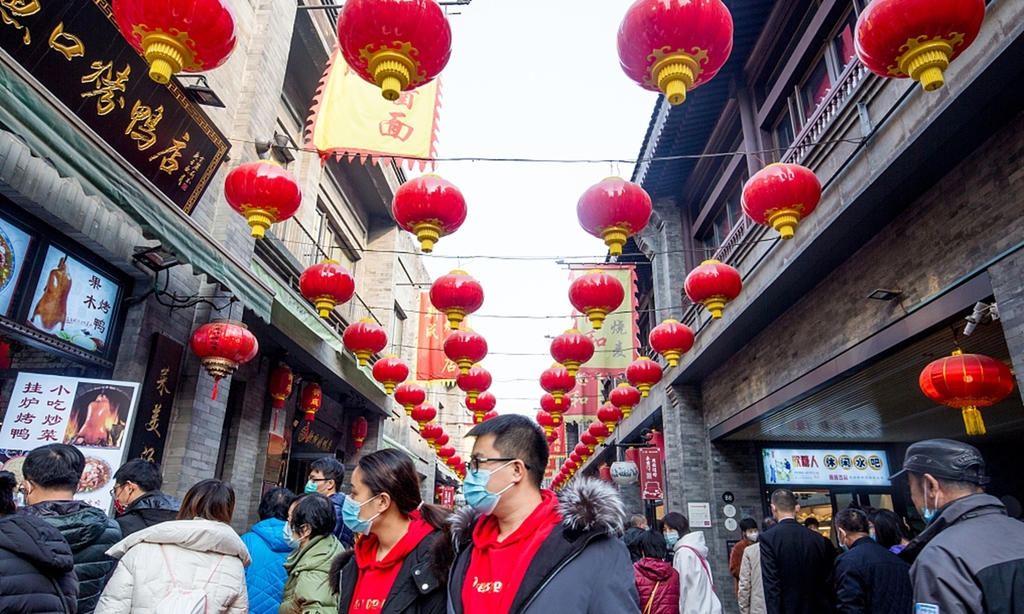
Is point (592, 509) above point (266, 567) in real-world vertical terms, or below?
above

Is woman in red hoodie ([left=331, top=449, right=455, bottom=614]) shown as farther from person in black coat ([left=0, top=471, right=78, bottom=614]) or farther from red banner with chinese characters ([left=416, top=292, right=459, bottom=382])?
red banner with chinese characters ([left=416, top=292, right=459, bottom=382])

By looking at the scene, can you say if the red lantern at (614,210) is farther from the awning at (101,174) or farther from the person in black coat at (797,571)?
the awning at (101,174)

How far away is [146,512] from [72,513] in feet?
1.78

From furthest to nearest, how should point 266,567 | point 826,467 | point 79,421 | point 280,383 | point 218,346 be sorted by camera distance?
point 826,467
point 280,383
point 218,346
point 79,421
point 266,567

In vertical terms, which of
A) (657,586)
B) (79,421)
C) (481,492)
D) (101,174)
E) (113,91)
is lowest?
(657,586)

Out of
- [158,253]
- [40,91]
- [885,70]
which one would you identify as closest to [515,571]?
[885,70]

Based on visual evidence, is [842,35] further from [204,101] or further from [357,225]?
[357,225]

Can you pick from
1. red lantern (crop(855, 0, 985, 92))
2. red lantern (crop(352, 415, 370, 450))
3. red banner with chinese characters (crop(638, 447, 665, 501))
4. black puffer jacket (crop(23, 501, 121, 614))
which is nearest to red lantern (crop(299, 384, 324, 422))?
red lantern (crop(352, 415, 370, 450))

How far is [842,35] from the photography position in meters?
8.62

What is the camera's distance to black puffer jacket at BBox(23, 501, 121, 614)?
315cm

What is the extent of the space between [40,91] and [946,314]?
324 inches

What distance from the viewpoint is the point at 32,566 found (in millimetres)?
2668

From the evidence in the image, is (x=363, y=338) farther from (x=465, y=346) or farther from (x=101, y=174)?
(x=101, y=174)

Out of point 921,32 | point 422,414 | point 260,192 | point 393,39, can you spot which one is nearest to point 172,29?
point 393,39
